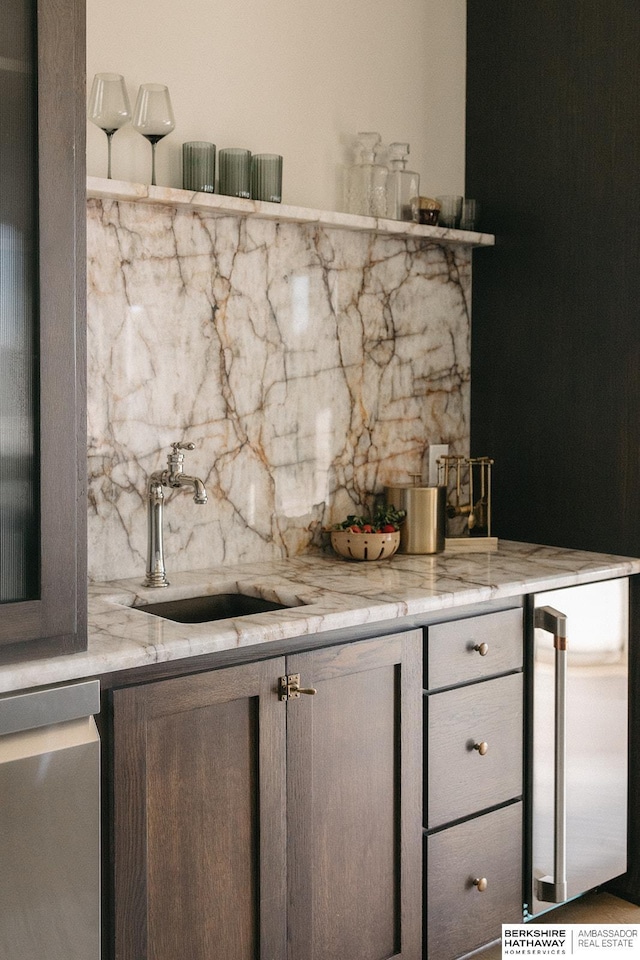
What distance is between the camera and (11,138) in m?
1.55

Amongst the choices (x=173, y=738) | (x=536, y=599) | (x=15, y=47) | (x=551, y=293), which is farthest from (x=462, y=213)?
(x=173, y=738)

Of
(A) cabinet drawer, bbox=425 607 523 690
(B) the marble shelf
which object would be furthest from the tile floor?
(B) the marble shelf

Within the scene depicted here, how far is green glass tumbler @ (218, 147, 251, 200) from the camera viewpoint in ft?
8.17

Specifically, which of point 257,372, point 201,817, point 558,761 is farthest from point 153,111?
point 558,761

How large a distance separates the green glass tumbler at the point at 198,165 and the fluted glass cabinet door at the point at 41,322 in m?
0.84

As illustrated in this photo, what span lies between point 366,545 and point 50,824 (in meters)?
1.30

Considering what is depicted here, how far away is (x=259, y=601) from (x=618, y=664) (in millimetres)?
1041

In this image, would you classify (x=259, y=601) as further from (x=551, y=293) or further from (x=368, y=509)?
(x=551, y=293)

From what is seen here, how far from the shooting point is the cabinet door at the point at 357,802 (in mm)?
1981

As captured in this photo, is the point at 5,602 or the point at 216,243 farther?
the point at 216,243

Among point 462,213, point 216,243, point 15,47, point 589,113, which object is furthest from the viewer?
point 462,213

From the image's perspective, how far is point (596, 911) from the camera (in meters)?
2.66

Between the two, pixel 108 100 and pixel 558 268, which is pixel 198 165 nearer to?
pixel 108 100

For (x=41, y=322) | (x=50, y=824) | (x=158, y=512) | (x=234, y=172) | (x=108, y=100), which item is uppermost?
(x=108, y=100)
